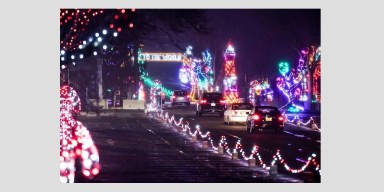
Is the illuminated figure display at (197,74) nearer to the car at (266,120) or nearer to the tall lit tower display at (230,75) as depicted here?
the tall lit tower display at (230,75)

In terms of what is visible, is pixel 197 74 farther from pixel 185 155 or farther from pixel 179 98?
pixel 185 155

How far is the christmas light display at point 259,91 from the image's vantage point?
8338 centimetres

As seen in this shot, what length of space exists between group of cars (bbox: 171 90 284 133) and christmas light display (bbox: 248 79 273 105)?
21.9 meters

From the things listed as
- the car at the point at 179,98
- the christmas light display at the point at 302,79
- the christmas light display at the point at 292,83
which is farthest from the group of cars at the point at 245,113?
the car at the point at 179,98

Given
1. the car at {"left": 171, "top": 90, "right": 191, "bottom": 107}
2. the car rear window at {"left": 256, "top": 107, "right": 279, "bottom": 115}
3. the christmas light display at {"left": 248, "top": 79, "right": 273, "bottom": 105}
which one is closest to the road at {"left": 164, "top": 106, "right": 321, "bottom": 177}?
the car rear window at {"left": 256, "top": 107, "right": 279, "bottom": 115}

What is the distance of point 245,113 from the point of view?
4562cm

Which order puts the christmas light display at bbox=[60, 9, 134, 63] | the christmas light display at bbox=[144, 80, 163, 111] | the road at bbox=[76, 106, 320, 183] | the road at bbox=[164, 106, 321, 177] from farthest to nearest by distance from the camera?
the christmas light display at bbox=[144, 80, 163, 111]
the road at bbox=[164, 106, 321, 177]
the road at bbox=[76, 106, 320, 183]
the christmas light display at bbox=[60, 9, 134, 63]

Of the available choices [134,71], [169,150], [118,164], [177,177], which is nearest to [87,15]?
[177,177]

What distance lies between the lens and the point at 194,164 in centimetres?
2266

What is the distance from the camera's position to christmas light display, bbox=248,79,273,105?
274ft

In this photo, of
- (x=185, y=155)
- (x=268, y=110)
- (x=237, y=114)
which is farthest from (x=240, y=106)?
(x=185, y=155)

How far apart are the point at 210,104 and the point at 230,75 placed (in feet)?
120

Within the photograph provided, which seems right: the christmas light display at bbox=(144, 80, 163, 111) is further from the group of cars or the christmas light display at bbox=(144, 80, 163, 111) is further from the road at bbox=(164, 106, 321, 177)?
the road at bbox=(164, 106, 321, 177)

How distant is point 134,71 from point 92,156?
67346mm
